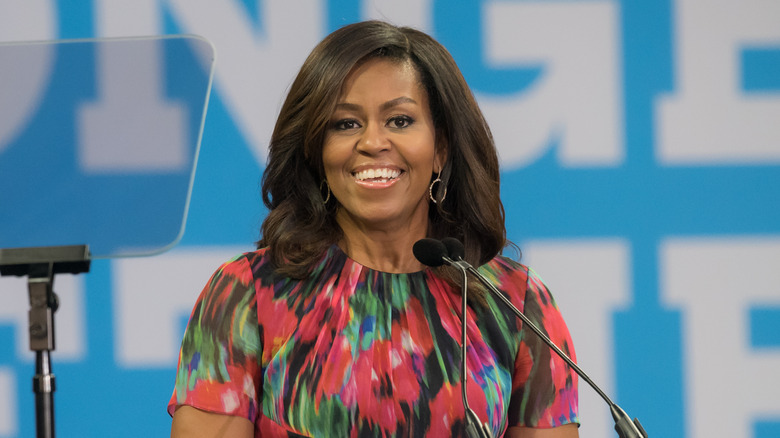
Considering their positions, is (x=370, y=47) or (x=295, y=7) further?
(x=295, y=7)

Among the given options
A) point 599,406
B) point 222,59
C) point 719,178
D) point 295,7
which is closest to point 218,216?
point 222,59

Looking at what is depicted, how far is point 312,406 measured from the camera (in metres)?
1.63

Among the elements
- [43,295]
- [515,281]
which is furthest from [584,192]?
[43,295]

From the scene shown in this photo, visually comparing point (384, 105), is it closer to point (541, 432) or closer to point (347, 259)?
point (347, 259)

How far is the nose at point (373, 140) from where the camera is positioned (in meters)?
1.68

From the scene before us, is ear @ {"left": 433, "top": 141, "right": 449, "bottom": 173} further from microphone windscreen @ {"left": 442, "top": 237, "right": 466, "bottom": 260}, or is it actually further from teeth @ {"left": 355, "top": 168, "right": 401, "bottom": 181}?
microphone windscreen @ {"left": 442, "top": 237, "right": 466, "bottom": 260}

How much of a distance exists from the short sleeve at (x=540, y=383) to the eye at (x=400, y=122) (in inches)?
16.4

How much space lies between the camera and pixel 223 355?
65.0 inches

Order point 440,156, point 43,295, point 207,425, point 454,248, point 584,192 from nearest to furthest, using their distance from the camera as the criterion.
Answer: point 43,295
point 454,248
point 207,425
point 440,156
point 584,192

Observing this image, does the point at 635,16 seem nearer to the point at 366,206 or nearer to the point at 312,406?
the point at 366,206

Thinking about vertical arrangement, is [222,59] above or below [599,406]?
above

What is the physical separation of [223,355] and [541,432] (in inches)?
24.3

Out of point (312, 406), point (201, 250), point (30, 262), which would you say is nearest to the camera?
point (30, 262)

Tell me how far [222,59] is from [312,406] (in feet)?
4.25
